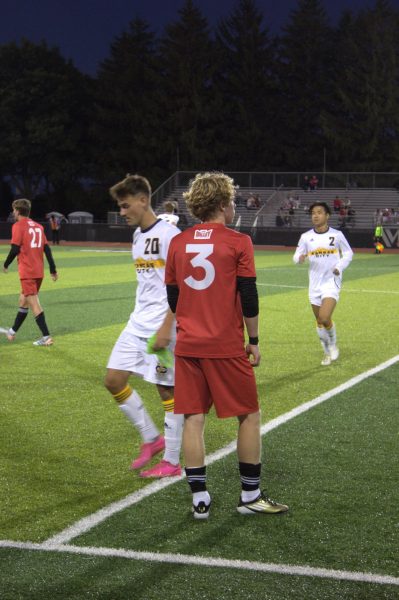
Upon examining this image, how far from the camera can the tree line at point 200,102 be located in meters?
73.9

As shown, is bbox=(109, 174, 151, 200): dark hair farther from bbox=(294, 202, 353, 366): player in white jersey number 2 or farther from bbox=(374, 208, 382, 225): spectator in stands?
bbox=(374, 208, 382, 225): spectator in stands

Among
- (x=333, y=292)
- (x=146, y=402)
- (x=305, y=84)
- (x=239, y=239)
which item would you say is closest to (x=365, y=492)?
(x=239, y=239)

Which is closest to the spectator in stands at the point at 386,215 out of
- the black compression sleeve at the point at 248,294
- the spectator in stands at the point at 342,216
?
the spectator in stands at the point at 342,216

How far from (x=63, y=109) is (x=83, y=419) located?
73869 millimetres

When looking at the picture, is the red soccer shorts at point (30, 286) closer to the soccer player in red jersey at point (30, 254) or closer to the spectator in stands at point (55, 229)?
the soccer player in red jersey at point (30, 254)

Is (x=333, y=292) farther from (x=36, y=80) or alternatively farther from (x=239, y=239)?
(x=36, y=80)

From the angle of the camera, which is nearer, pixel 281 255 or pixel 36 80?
pixel 281 255

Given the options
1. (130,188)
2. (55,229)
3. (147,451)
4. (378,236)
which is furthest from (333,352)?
(55,229)

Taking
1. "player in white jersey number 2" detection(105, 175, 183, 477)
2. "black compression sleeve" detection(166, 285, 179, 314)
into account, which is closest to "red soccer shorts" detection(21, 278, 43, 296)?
"player in white jersey number 2" detection(105, 175, 183, 477)

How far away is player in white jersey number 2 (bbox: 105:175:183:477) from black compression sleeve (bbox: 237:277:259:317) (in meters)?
0.92

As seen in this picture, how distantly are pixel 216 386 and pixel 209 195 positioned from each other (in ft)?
3.61

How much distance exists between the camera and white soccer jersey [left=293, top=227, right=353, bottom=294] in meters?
10.9

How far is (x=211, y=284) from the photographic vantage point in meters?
4.87

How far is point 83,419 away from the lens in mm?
7645
